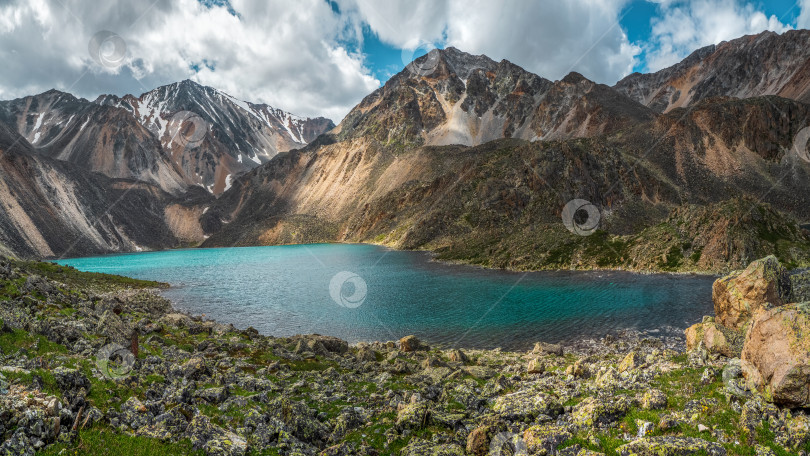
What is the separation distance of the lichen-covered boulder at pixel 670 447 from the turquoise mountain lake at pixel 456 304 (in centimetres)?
2624

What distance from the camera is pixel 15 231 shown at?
158m

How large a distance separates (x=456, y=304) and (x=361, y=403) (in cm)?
3853

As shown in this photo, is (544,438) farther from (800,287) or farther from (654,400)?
(800,287)

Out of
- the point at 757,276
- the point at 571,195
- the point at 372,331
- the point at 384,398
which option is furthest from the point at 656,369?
the point at 571,195

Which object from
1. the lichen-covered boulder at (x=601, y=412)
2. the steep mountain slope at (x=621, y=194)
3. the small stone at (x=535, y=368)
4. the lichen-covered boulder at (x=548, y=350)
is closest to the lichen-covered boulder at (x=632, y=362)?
the small stone at (x=535, y=368)

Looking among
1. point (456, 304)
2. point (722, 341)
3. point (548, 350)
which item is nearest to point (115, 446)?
point (722, 341)

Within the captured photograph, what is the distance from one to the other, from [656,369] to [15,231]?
709 ft

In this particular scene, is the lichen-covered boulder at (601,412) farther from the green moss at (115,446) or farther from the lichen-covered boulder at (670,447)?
the green moss at (115,446)

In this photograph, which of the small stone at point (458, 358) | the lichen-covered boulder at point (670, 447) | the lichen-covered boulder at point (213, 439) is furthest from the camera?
the small stone at point (458, 358)

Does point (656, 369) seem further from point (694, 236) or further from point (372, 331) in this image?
point (694, 236)

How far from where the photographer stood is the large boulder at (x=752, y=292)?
896 inches

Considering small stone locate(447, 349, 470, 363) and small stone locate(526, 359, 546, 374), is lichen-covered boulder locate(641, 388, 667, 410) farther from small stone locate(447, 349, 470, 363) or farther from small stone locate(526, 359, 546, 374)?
small stone locate(447, 349, 470, 363)

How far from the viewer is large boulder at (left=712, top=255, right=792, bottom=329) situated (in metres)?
22.8

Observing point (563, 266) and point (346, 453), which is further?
point (563, 266)
